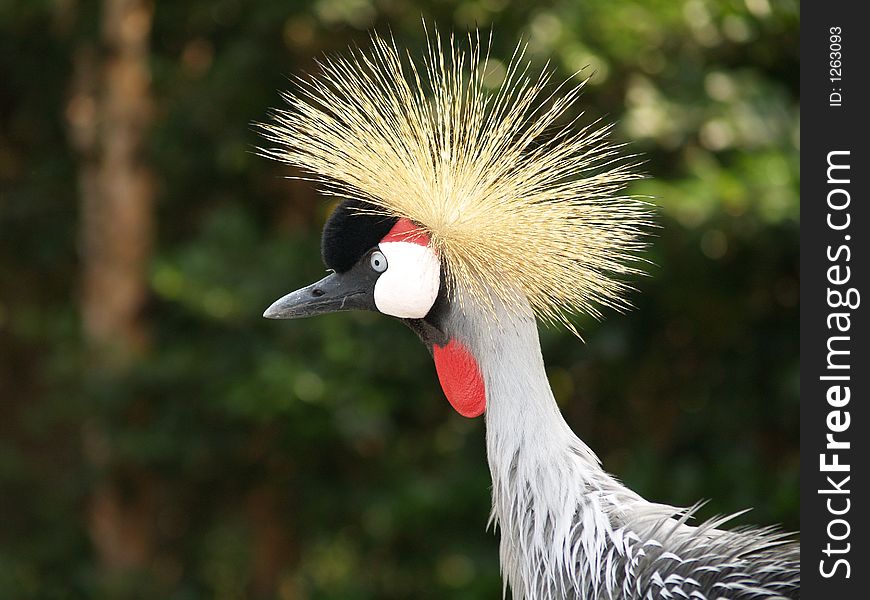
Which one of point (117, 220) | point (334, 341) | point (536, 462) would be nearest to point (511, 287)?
point (536, 462)

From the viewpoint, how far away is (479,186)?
1597 mm

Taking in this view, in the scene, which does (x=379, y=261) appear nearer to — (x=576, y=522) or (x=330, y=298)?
(x=330, y=298)

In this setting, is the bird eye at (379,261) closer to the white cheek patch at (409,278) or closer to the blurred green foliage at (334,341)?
the white cheek patch at (409,278)

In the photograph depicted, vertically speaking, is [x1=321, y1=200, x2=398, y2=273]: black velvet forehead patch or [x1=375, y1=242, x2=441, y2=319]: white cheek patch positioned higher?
[x1=321, y1=200, x2=398, y2=273]: black velvet forehead patch

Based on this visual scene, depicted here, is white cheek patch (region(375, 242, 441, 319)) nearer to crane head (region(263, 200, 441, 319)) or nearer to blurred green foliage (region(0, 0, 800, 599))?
crane head (region(263, 200, 441, 319))

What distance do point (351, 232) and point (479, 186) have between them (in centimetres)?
19

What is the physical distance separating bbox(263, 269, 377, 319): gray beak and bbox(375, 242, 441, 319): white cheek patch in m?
0.05

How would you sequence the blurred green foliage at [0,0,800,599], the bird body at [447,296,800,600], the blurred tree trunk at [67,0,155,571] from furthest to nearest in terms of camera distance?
the blurred tree trunk at [67,0,155,571], the blurred green foliage at [0,0,800,599], the bird body at [447,296,800,600]

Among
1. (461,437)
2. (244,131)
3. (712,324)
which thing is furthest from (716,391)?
(244,131)

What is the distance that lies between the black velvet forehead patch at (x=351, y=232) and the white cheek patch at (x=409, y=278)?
31 millimetres

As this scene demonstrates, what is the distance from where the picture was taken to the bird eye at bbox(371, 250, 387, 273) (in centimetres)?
160

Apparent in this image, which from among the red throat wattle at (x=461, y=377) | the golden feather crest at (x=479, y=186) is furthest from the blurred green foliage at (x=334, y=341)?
the red throat wattle at (x=461, y=377)

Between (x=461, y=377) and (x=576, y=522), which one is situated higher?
(x=461, y=377)

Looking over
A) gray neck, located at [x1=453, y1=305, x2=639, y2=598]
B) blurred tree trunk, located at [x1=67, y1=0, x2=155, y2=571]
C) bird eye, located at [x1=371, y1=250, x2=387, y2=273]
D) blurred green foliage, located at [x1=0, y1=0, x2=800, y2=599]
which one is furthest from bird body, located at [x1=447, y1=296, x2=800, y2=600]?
blurred tree trunk, located at [x1=67, y1=0, x2=155, y2=571]
